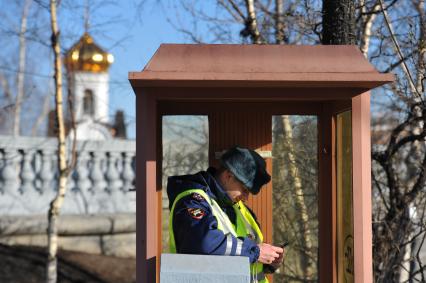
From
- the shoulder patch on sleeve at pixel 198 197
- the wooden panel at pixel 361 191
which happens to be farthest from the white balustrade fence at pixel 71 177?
the wooden panel at pixel 361 191

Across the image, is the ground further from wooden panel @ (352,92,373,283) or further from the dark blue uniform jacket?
wooden panel @ (352,92,373,283)

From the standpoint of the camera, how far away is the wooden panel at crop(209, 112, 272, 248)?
417cm

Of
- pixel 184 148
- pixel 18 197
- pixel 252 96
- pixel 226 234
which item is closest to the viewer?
pixel 226 234

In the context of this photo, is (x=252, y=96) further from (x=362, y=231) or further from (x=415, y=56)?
(x=415, y=56)

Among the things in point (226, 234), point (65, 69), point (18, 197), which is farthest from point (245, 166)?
point (18, 197)

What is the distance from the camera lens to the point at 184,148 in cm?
437

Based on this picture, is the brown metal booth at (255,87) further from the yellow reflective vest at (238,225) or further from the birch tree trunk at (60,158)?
the birch tree trunk at (60,158)

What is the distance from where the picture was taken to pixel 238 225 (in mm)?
3338

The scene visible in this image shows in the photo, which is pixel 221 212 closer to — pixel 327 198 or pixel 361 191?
pixel 361 191

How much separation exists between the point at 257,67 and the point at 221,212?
2.27ft

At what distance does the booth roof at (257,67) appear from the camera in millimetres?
3043

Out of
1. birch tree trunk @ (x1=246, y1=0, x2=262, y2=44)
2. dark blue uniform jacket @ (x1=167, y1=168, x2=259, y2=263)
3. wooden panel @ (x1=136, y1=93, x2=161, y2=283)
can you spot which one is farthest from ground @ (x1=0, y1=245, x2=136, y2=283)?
dark blue uniform jacket @ (x1=167, y1=168, x2=259, y2=263)

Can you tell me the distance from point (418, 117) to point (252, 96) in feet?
5.89

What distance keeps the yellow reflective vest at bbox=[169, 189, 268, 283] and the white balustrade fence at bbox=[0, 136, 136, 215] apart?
5.94m
